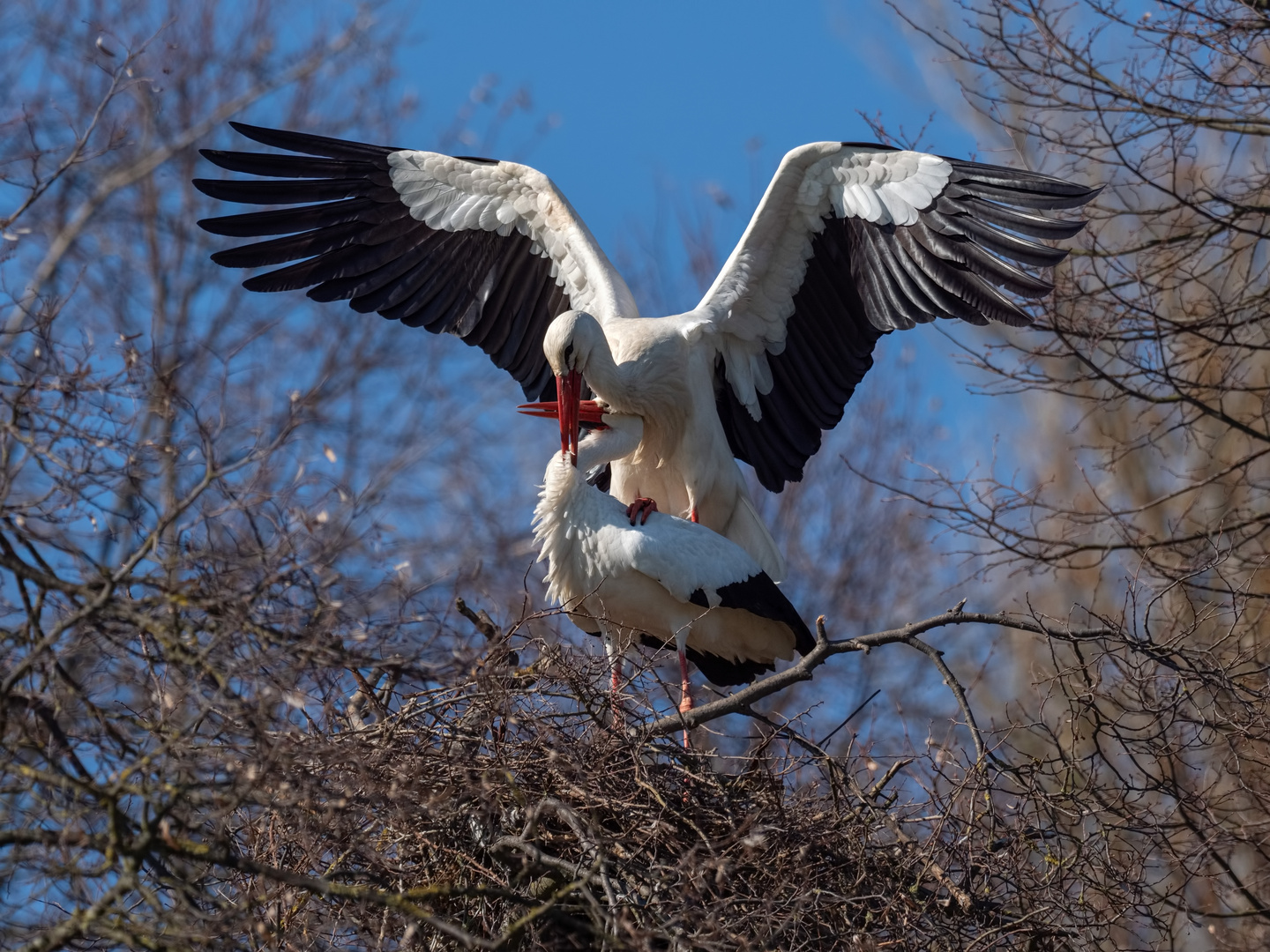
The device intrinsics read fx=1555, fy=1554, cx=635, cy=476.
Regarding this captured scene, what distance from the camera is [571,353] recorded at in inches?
287

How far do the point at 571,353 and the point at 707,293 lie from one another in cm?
99

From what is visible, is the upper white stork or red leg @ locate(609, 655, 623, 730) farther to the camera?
the upper white stork

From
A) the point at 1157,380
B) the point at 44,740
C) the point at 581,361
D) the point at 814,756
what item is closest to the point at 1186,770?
the point at 1157,380

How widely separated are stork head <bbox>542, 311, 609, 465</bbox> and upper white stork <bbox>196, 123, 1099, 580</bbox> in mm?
12

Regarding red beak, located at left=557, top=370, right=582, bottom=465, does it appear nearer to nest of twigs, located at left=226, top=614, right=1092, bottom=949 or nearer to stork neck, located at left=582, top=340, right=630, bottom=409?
stork neck, located at left=582, top=340, right=630, bottom=409

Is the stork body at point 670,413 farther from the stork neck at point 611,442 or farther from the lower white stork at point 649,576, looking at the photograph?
the lower white stork at point 649,576

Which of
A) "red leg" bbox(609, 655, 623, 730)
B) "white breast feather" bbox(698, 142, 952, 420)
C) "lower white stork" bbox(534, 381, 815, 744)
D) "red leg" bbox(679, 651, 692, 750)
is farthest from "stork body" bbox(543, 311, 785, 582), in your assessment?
"red leg" bbox(609, 655, 623, 730)

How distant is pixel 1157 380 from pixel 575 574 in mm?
2758

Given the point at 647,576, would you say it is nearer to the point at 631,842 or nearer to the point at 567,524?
the point at 567,524

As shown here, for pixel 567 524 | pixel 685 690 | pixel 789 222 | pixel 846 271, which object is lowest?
pixel 685 690

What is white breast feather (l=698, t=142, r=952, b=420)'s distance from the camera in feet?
24.4

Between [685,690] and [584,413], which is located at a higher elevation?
[584,413]

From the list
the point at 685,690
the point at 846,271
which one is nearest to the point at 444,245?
the point at 846,271

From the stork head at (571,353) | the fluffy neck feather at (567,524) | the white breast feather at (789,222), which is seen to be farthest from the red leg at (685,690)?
the white breast feather at (789,222)
